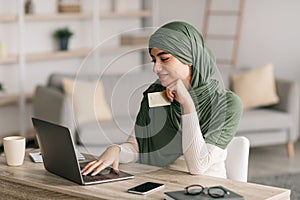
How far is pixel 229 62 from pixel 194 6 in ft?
2.38

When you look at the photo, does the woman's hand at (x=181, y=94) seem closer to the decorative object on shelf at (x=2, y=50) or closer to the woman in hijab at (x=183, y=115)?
the woman in hijab at (x=183, y=115)

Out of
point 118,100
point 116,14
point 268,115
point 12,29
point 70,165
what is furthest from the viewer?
point 116,14

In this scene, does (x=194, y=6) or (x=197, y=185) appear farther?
(x=194, y=6)

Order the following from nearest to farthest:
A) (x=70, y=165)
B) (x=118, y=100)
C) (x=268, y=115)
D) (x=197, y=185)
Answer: (x=197, y=185) < (x=70, y=165) < (x=118, y=100) < (x=268, y=115)

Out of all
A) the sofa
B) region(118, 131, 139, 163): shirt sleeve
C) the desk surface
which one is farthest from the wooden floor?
the desk surface

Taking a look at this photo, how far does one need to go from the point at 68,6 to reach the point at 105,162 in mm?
4430

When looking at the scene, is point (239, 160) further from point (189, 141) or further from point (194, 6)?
point (194, 6)

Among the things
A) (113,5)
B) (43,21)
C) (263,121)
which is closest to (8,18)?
(43,21)

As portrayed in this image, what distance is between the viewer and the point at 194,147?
8.59 feet

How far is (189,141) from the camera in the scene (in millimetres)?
2613

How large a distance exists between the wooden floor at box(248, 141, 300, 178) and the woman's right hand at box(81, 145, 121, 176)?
300 cm

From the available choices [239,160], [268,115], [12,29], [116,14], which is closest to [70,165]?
[239,160]

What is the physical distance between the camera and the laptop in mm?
2479

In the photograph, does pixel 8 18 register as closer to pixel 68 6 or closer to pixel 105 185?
pixel 68 6
